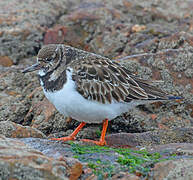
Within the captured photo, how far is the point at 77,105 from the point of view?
475 cm

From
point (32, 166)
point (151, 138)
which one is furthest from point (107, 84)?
point (32, 166)

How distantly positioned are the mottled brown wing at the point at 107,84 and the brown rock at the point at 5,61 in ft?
8.89

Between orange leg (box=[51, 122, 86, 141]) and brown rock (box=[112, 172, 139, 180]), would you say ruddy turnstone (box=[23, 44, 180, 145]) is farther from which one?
brown rock (box=[112, 172, 139, 180])

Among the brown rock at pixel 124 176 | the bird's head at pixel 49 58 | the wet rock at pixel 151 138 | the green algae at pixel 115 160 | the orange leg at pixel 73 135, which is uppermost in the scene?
the bird's head at pixel 49 58

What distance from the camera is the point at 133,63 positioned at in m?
6.43

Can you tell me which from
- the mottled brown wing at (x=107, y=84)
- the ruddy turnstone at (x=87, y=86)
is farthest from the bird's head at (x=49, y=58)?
the mottled brown wing at (x=107, y=84)

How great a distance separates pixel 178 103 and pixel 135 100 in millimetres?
1176

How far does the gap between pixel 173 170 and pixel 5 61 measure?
4.90 meters

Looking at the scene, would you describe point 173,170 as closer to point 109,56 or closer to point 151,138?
point 151,138

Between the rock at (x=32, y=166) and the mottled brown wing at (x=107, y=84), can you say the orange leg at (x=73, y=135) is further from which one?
the rock at (x=32, y=166)

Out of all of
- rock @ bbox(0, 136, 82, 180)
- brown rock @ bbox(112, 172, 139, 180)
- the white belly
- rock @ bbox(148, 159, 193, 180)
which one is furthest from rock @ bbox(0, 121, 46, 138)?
rock @ bbox(148, 159, 193, 180)

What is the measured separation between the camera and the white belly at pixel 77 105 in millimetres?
4723

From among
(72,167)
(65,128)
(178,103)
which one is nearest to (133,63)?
(178,103)

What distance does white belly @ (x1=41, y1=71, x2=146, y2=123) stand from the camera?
15.5 feet
